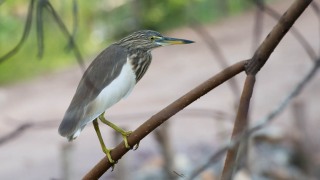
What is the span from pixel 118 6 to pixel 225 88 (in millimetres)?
3277

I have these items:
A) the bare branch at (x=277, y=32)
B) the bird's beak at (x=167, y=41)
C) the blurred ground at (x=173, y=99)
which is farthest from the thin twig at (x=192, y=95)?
the blurred ground at (x=173, y=99)

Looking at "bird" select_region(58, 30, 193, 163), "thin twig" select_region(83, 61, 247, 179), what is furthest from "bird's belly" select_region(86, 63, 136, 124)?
"thin twig" select_region(83, 61, 247, 179)

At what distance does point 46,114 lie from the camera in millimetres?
8758

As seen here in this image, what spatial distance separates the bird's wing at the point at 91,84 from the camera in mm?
1321

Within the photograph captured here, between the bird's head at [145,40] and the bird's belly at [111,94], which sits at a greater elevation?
the bird's head at [145,40]

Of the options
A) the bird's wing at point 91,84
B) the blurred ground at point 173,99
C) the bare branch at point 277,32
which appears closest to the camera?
the bare branch at point 277,32

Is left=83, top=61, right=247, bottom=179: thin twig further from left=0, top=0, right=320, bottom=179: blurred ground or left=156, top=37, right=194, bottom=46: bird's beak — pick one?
left=0, top=0, right=320, bottom=179: blurred ground

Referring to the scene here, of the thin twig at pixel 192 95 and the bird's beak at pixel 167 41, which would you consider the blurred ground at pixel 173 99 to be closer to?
the bird's beak at pixel 167 41

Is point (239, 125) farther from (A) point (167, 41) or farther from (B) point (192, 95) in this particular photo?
(A) point (167, 41)

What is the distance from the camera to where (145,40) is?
146 centimetres

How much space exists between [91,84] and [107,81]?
31mm

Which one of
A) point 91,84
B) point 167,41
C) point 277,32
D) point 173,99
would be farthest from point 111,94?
point 173,99

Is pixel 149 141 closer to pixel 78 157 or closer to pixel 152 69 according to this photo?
pixel 78 157

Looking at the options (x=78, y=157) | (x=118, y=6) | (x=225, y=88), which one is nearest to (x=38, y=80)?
(x=118, y=6)
